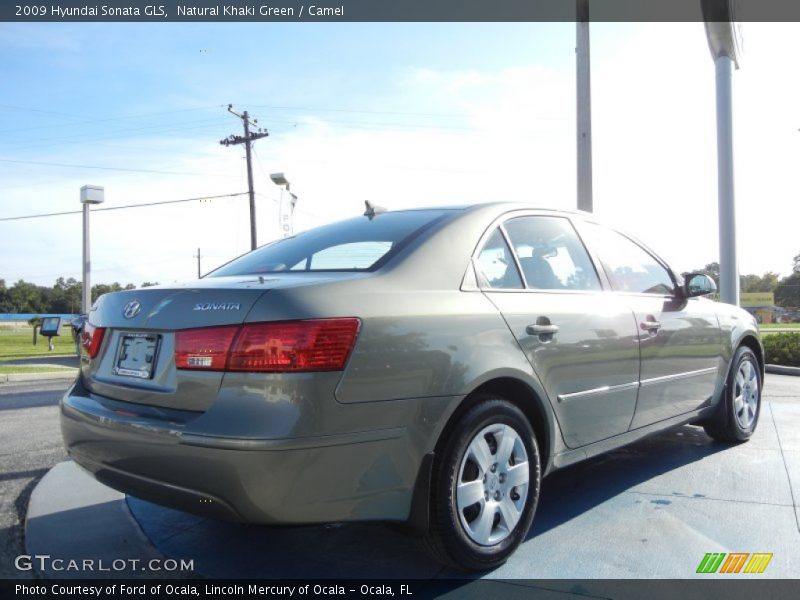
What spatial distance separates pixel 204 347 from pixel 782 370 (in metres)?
11.1

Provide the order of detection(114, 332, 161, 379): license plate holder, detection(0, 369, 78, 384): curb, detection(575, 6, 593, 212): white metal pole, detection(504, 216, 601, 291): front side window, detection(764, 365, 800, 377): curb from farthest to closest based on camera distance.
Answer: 1. detection(0, 369, 78, 384): curb
2. detection(575, 6, 593, 212): white metal pole
3. detection(764, 365, 800, 377): curb
4. detection(504, 216, 601, 291): front side window
5. detection(114, 332, 161, 379): license plate holder

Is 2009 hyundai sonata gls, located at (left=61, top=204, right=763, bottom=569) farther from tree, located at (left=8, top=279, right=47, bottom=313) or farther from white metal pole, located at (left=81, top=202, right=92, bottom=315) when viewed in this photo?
tree, located at (left=8, top=279, right=47, bottom=313)

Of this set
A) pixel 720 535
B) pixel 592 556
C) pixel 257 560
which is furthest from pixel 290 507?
pixel 720 535

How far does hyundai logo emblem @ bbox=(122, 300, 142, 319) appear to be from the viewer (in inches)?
106

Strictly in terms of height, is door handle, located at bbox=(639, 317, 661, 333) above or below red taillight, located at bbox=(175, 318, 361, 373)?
below

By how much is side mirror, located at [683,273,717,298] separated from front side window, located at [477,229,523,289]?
67.0 inches

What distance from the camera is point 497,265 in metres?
3.15

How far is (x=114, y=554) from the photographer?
3012 millimetres

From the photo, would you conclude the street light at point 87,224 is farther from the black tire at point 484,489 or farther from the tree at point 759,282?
the tree at point 759,282

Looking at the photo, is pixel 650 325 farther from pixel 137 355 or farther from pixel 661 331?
pixel 137 355

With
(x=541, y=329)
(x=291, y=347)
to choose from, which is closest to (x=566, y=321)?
(x=541, y=329)

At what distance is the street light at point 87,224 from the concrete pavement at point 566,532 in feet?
A: 72.9

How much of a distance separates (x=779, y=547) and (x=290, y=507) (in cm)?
227

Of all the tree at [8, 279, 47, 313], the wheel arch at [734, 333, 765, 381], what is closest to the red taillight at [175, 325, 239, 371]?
the wheel arch at [734, 333, 765, 381]
